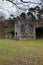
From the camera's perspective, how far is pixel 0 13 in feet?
86.1

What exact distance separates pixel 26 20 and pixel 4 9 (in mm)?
2730

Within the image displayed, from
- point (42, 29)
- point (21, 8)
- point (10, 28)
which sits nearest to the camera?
point (21, 8)

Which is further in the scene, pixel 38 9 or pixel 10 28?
pixel 10 28

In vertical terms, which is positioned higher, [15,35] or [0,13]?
[0,13]

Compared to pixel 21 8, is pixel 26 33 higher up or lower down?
lower down

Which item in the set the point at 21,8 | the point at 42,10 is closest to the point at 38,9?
the point at 42,10

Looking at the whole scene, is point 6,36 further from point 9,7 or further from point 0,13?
point 9,7

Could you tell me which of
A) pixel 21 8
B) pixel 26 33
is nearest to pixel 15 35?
pixel 26 33

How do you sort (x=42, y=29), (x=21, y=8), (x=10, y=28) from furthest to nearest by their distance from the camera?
1. (x=10, y=28)
2. (x=42, y=29)
3. (x=21, y=8)

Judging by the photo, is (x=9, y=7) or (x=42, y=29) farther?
(x=42, y=29)

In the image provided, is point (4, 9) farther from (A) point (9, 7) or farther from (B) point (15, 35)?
(B) point (15, 35)

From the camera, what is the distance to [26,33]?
78.7 feet

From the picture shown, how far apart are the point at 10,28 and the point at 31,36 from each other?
530cm

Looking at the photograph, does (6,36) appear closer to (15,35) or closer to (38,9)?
(15,35)
